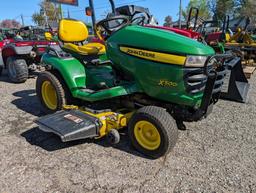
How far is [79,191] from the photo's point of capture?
204 cm

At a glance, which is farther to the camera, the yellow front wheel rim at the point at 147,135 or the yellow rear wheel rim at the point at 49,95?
the yellow rear wheel rim at the point at 49,95

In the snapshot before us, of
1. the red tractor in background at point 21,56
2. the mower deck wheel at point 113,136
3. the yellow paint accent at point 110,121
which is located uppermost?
the red tractor in background at point 21,56

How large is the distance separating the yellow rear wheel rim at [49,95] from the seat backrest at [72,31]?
76 centimetres

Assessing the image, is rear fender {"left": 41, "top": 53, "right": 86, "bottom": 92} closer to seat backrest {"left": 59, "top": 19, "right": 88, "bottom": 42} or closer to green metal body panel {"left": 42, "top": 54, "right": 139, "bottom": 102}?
green metal body panel {"left": 42, "top": 54, "right": 139, "bottom": 102}

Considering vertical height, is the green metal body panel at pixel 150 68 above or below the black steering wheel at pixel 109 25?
below

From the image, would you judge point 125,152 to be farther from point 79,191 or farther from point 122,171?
point 79,191

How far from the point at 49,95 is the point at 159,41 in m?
2.14

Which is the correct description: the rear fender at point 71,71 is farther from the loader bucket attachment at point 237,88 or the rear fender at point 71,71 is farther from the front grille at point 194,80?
the loader bucket attachment at point 237,88

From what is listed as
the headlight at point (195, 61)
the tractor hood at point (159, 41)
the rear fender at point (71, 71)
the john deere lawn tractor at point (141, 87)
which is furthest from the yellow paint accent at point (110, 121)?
the headlight at point (195, 61)

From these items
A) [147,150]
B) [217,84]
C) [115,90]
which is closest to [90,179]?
[147,150]

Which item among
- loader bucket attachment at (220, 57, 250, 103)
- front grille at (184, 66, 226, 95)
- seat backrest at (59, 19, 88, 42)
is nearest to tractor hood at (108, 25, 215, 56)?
front grille at (184, 66, 226, 95)

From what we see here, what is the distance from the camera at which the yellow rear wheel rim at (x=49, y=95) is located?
144 inches

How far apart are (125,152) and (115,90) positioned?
694mm

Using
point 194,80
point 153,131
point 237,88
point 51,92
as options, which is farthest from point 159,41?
point 237,88
